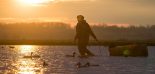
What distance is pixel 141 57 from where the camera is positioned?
2581 inches

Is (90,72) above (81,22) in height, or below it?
below

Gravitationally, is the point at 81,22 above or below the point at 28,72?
above

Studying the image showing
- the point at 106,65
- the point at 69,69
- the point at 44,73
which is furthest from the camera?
the point at 106,65

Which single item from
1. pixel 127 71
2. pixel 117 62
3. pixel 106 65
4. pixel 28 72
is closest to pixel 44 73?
pixel 28 72

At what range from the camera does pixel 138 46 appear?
2554 inches

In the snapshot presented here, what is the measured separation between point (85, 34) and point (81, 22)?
4.50ft

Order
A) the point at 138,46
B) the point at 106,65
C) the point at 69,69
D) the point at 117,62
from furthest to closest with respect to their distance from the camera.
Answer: the point at 138,46 → the point at 117,62 → the point at 106,65 → the point at 69,69

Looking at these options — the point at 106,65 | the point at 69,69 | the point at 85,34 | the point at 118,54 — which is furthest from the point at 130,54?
the point at 69,69

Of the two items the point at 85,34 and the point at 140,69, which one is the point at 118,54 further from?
the point at 140,69

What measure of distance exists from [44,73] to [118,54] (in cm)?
2417

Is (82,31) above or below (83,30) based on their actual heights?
below

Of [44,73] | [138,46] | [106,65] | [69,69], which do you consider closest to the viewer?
[44,73]

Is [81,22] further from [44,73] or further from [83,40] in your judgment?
[44,73]

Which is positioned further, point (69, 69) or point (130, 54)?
point (130, 54)
